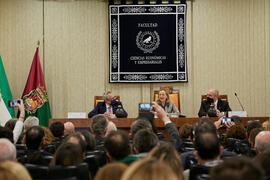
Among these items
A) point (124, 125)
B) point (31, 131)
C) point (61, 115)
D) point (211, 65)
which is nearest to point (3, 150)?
point (31, 131)

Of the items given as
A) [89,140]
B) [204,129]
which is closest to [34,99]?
[89,140]

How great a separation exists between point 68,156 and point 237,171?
1486 mm

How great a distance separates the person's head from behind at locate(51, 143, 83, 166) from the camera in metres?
2.73

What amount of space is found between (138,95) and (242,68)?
248 centimetres

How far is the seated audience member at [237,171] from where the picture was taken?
4.79 ft

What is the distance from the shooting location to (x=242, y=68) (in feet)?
31.6

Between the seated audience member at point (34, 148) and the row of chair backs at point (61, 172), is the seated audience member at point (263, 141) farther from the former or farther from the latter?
the seated audience member at point (34, 148)

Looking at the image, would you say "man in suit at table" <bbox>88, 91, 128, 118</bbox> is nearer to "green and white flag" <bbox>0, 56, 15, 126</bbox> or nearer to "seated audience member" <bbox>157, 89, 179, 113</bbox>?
"seated audience member" <bbox>157, 89, 179, 113</bbox>

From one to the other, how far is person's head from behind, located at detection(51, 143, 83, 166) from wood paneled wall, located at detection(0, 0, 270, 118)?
6709 mm

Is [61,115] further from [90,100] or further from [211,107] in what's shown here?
[211,107]

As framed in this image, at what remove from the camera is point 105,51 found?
956 cm

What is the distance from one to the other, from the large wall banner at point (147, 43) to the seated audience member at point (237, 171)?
25.9 feet

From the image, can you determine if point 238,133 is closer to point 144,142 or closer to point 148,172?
point 144,142

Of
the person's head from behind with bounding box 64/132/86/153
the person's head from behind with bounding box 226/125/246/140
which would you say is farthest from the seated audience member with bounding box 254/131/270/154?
the person's head from behind with bounding box 64/132/86/153
